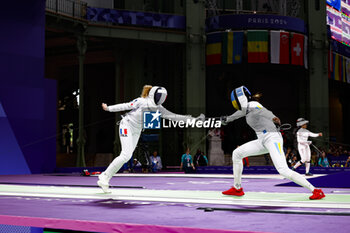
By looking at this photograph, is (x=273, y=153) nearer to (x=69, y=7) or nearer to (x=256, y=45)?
(x=69, y=7)

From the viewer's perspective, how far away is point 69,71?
113ft

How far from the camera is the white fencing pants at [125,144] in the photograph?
9.27 m

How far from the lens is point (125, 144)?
369 inches

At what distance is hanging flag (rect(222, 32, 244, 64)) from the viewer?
28.6 m

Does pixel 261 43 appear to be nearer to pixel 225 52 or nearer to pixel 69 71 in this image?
pixel 225 52

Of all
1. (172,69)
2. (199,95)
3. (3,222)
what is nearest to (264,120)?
(3,222)

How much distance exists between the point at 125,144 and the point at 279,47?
2110 cm

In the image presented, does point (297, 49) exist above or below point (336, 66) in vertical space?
above

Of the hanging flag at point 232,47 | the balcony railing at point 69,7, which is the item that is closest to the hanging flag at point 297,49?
the hanging flag at point 232,47

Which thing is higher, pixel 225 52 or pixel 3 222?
pixel 225 52

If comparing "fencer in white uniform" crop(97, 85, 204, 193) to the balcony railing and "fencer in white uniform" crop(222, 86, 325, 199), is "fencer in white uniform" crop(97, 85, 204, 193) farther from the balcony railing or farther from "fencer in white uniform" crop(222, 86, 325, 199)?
the balcony railing

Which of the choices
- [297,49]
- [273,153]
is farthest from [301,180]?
[297,49]

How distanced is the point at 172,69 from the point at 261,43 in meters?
5.74

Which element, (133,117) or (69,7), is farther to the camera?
(69,7)
